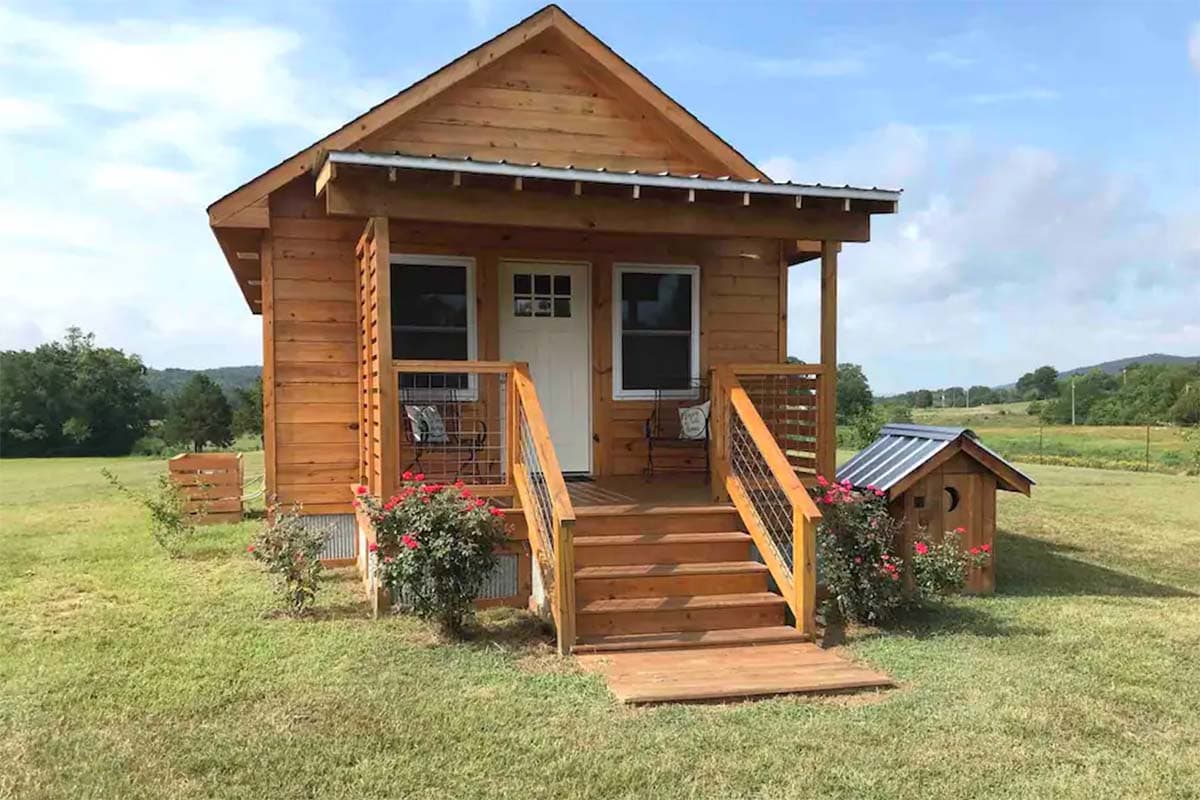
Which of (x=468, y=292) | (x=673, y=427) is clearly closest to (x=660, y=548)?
(x=673, y=427)

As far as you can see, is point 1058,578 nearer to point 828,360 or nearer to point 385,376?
point 828,360

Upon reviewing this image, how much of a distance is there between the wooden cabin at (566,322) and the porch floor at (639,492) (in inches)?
2.2

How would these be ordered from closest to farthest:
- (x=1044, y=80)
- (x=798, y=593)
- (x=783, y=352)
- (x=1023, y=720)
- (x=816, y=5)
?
(x=1023, y=720) < (x=798, y=593) < (x=783, y=352) < (x=816, y=5) < (x=1044, y=80)

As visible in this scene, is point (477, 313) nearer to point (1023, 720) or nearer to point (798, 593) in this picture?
point (798, 593)

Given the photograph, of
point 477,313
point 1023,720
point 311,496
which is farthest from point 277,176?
point 1023,720

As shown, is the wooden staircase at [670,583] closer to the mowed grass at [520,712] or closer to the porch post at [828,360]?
the mowed grass at [520,712]

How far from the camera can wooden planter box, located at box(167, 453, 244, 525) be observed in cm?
1194

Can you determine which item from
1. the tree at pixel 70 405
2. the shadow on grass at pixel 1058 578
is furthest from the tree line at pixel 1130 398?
the tree at pixel 70 405

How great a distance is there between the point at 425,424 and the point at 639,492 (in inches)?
76.4

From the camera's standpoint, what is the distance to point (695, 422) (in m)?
8.20

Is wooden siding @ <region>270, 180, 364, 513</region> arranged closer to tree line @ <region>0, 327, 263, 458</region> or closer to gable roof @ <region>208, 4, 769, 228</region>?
gable roof @ <region>208, 4, 769, 228</region>

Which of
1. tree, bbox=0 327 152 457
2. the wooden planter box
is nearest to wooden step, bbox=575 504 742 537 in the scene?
the wooden planter box

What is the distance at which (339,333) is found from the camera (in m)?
8.18

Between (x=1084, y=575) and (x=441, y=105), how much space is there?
7563mm
